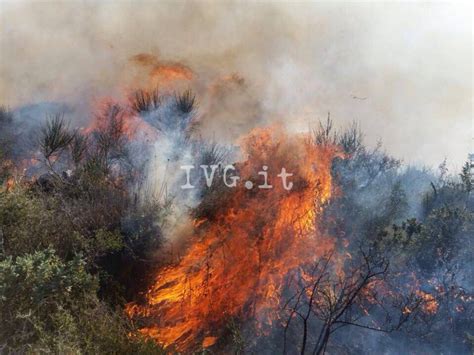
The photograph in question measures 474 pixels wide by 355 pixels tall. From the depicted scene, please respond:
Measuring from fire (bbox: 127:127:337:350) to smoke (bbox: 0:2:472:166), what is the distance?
4.18 metres

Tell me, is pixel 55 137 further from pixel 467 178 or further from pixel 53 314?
pixel 467 178

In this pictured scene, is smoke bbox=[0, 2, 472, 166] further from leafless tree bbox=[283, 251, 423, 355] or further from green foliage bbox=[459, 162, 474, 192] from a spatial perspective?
leafless tree bbox=[283, 251, 423, 355]

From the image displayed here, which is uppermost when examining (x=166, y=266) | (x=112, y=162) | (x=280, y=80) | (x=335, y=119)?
(x=280, y=80)

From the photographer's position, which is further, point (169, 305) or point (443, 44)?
point (443, 44)

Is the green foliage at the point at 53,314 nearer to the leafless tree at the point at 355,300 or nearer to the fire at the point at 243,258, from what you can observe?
the fire at the point at 243,258

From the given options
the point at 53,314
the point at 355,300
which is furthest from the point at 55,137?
the point at 355,300

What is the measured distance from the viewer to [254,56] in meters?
21.4

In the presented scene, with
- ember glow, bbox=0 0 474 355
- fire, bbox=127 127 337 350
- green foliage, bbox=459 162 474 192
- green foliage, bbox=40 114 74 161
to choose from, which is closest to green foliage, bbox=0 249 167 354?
ember glow, bbox=0 0 474 355

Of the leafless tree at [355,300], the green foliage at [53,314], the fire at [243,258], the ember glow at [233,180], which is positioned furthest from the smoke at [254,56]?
the green foliage at [53,314]


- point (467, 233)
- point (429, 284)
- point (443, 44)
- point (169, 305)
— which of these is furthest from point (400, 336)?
point (443, 44)

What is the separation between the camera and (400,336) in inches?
580

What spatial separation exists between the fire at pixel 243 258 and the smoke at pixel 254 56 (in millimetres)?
4183

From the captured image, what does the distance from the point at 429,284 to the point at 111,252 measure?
979 centimetres

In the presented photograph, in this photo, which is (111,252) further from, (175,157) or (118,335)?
(175,157)
